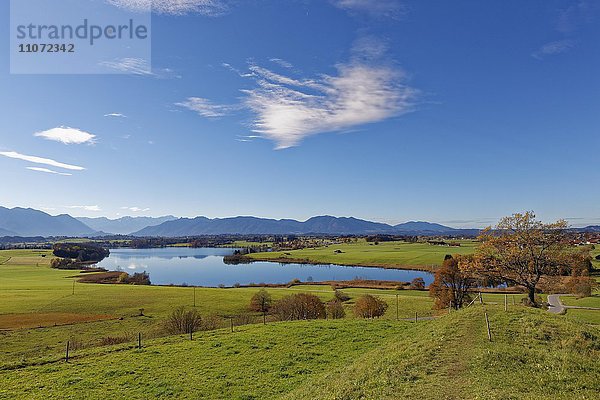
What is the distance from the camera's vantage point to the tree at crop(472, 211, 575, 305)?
36438mm

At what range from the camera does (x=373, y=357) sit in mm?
18234

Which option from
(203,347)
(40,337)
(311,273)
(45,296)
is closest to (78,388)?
(203,347)

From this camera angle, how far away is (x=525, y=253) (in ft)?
123

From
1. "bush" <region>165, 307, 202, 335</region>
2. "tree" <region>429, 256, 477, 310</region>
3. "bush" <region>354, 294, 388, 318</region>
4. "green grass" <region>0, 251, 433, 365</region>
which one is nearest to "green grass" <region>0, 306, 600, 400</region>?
"bush" <region>165, 307, 202, 335</region>

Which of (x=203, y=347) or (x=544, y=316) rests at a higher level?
(x=544, y=316)

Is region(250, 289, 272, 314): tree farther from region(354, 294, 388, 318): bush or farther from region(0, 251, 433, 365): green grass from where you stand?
region(354, 294, 388, 318): bush

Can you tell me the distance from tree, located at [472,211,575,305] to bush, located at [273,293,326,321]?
19.7 m

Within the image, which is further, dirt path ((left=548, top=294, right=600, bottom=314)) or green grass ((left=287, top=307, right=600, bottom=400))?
dirt path ((left=548, top=294, right=600, bottom=314))

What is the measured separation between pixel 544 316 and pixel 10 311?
7049 centimetres

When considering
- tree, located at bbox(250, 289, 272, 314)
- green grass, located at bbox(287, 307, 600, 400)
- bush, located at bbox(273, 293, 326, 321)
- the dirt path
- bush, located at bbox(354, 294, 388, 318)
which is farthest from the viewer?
tree, located at bbox(250, 289, 272, 314)

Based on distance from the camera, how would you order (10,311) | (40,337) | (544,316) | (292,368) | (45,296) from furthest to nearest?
(45,296), (10,311), (40,337), (544,316), (292,368)

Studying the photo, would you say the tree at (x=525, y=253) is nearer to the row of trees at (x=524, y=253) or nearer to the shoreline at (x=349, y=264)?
the row of trees at (x=524, y=253)

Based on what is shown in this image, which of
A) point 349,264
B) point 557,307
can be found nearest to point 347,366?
point 557,307

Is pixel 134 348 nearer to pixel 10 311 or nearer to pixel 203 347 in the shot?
pixel 203 347
